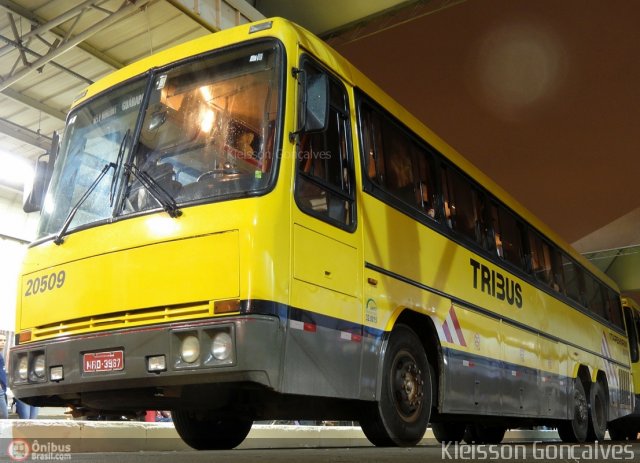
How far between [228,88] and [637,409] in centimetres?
1269

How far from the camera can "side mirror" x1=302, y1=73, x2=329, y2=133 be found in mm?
4508

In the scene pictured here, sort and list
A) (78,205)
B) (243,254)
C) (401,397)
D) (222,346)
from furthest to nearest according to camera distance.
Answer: (401,397) → (78,205) → (243,254) → (222,346)

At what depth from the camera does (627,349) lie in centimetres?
1436

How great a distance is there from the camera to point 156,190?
4621 millimetres

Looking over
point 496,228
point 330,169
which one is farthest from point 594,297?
point 330,169

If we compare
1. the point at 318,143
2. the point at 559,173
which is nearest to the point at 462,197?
the point at 318,143

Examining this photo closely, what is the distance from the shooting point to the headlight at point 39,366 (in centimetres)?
478

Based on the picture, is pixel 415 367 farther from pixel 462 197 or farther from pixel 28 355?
pixel 28 355

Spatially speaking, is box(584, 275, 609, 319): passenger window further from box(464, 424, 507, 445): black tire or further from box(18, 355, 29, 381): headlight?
box(18, 355, 29, 381): headlight

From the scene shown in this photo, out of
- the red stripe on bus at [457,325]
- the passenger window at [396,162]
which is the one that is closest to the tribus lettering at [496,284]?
the red stripe on bus at [457,325]

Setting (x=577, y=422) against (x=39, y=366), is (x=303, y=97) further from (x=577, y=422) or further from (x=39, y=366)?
(x=577, y=422)

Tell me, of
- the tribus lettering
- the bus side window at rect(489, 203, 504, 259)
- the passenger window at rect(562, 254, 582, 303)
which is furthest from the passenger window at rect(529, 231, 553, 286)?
the bus side window at rect(489, 203, 504, 259)

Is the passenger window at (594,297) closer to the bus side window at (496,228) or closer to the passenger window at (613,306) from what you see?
the passenger window at (613,306)

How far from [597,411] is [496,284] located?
4.66 metres
